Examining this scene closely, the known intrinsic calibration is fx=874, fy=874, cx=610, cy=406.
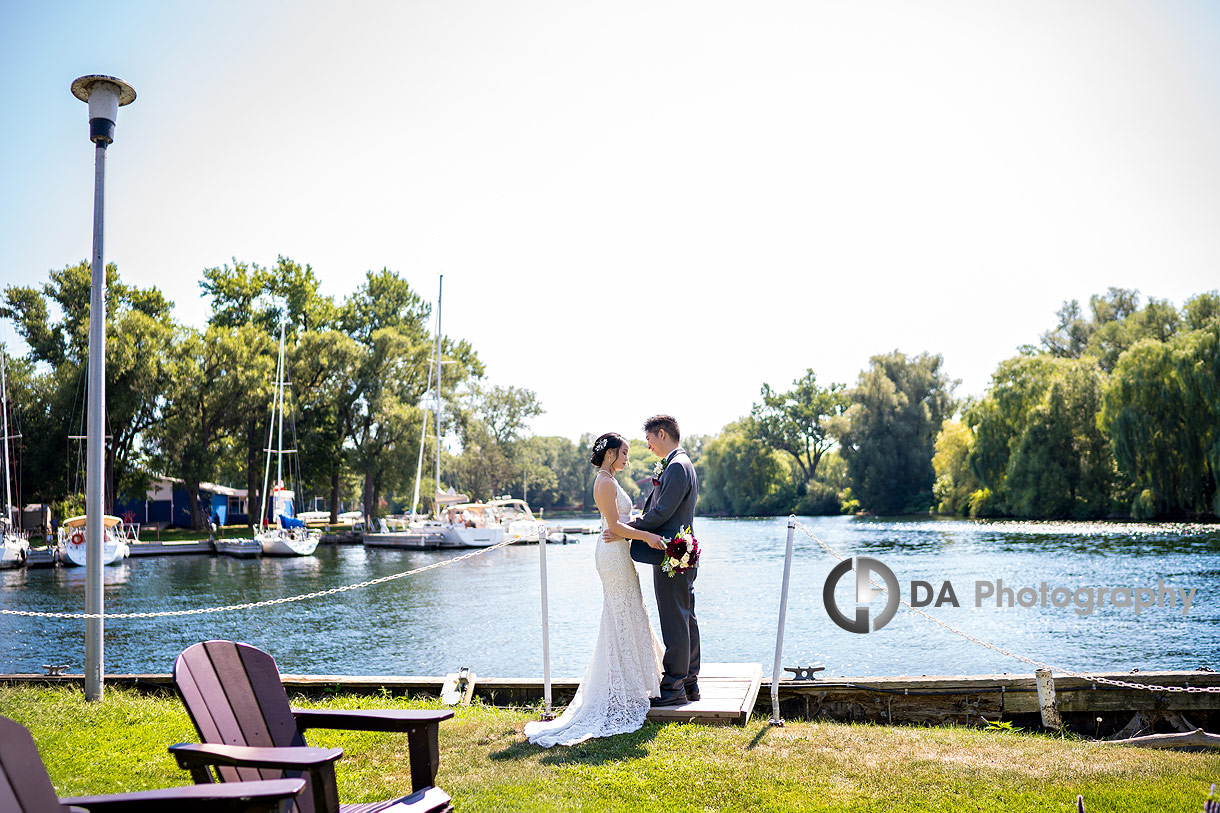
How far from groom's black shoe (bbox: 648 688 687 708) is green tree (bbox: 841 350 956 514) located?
6080cm

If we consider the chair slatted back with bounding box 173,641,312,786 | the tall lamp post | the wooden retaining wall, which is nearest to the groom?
the wooden retaining wall

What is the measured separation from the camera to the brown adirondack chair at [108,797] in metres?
2.45

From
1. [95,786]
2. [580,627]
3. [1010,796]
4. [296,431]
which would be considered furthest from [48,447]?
[1010,796]

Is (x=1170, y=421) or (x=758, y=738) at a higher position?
(x=1170, y=421)

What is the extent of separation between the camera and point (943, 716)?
264 inches

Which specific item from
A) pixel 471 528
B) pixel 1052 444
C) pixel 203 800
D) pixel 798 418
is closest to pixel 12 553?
pixel 471 528

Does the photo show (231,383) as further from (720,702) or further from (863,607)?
(720,702)

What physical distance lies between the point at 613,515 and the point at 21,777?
3.89 m

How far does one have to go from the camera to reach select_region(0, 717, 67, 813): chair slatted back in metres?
2.42

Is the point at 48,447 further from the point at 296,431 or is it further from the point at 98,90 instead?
the point at 98,90

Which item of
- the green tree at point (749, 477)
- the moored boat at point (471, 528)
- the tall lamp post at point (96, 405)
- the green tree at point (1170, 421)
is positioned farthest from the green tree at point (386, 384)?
the tall lamp post at point (96, 405)

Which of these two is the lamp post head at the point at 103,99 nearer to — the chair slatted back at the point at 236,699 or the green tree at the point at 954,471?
the chair slatted back at the point at 236,699

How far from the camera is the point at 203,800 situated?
107 inches

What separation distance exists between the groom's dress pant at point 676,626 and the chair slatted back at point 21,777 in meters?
4.07
